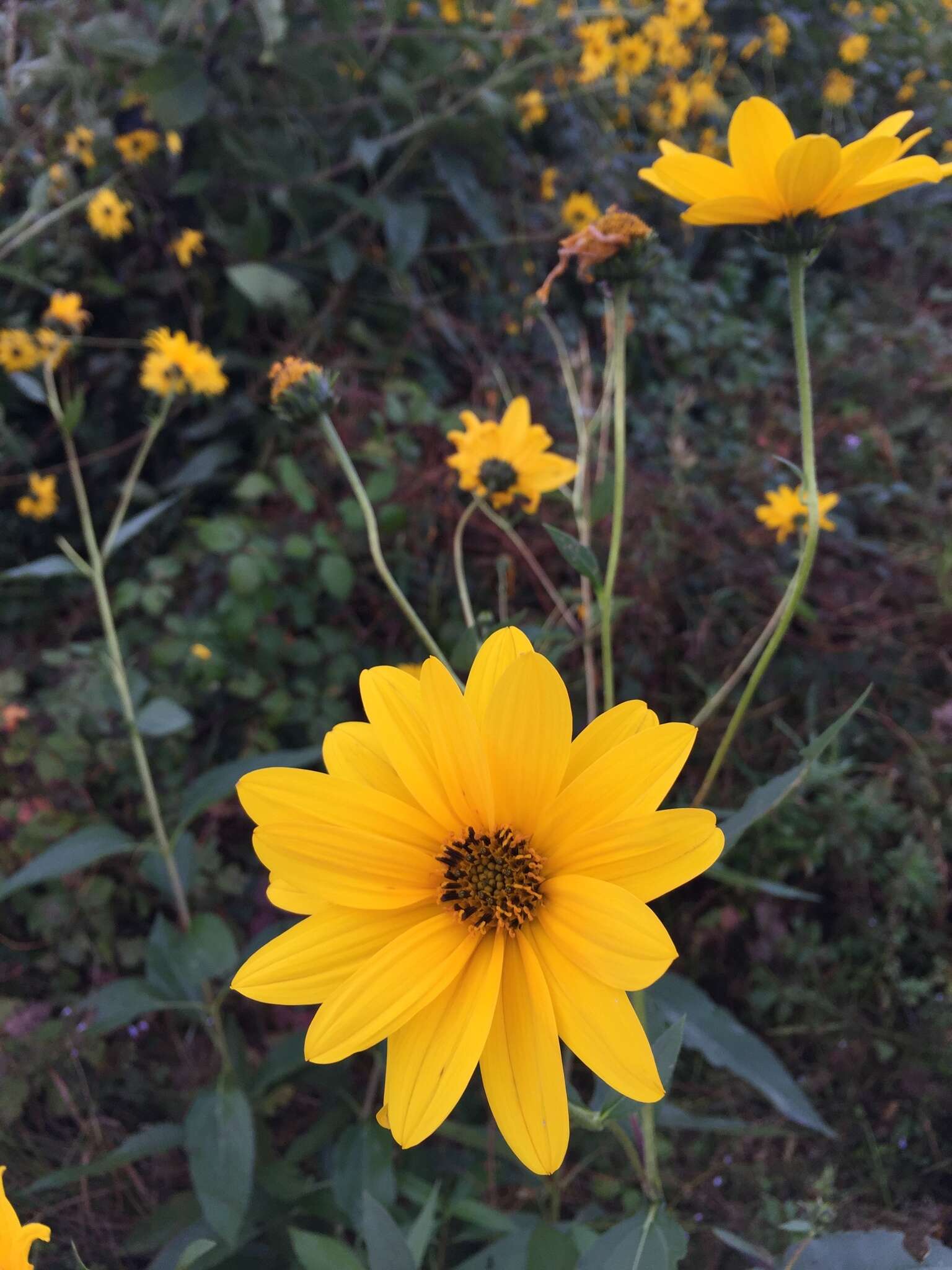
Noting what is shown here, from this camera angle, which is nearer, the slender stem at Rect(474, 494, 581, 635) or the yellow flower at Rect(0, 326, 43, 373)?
the slender stem at Rect(474, 494, 581, 635)

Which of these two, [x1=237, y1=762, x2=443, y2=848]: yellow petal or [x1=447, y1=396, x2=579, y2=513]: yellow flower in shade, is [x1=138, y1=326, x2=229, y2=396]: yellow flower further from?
[x1=237, y1=762, x2=443, y2=848]: yellow petal

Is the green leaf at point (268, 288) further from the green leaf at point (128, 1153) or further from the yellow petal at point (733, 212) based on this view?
the green leaf at point (128, 1153)

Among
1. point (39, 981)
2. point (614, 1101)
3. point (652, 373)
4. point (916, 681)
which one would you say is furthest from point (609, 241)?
point (652, 373)

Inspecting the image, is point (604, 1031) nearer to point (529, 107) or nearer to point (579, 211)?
point (579, 211)

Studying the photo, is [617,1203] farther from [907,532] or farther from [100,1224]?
[907,532]

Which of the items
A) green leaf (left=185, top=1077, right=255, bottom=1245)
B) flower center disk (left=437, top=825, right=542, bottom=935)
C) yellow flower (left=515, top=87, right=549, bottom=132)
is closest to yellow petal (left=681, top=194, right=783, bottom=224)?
flower center disk (left=437, top=825, right=542, bottom=935)

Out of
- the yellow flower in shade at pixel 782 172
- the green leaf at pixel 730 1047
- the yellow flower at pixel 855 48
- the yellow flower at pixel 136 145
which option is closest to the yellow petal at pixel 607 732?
the yellow flower in shade at pixel 782 172
